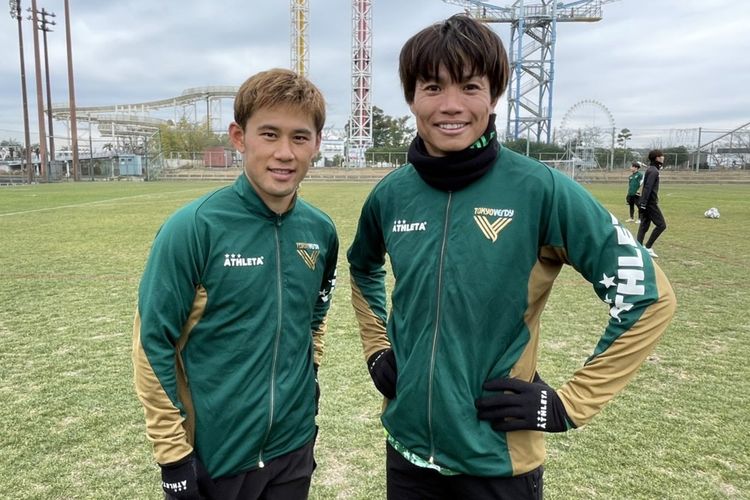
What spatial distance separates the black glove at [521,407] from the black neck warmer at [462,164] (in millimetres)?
652

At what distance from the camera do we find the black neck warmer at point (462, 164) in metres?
1.70

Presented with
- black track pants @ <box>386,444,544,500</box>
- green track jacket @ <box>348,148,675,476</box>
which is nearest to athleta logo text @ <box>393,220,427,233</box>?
green track jacket @ <box>348,148,675,476</box>

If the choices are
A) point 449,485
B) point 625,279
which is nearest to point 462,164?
point 625,279

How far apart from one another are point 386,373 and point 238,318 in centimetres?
57

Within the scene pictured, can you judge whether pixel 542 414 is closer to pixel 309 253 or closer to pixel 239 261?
pixel 309 253

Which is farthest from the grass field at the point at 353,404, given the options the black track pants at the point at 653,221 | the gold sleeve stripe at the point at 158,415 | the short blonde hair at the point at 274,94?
the black track pants at the point at 653,221

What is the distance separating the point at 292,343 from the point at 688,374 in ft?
13.0

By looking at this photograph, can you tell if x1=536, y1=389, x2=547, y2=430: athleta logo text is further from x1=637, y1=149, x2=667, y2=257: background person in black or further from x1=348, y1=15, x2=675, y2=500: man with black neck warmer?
x1=637, y1=149, x2=667, y2=257: background person in black

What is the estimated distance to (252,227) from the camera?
1.96 meters

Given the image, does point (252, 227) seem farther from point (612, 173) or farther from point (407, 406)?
point (612, 173)

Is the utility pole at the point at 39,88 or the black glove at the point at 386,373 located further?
the utility pole at the point at 39,88

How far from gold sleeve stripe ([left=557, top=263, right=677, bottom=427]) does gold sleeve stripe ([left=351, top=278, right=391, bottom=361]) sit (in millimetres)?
793

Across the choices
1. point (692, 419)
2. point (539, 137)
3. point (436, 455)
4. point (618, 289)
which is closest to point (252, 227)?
point (436, 455)

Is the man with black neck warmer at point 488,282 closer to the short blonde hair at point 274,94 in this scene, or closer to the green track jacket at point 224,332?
the short blonde hair at point 274,94
